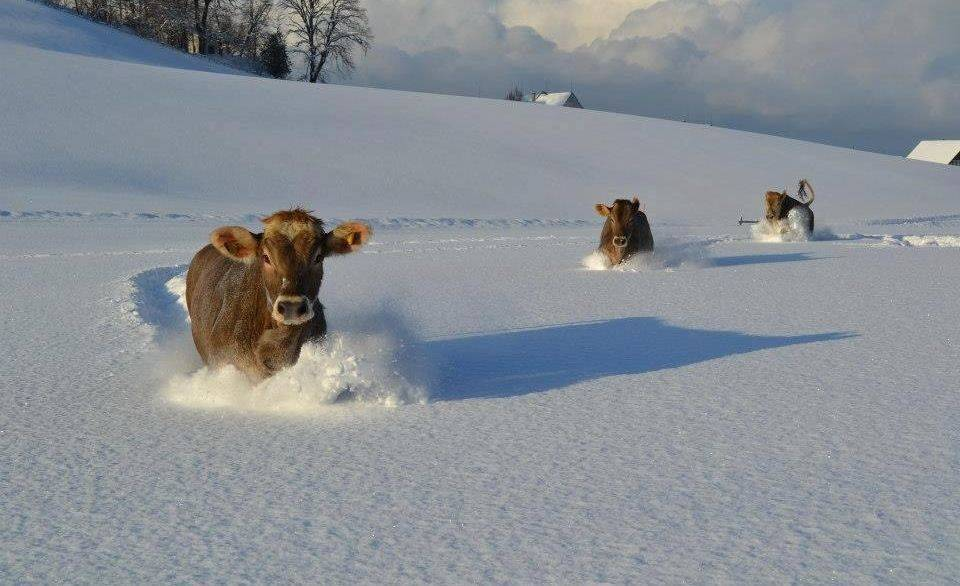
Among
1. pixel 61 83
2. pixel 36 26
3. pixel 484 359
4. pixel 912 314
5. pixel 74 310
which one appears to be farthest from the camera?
pixel 36 26

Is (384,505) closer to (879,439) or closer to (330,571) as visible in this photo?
(330,571)

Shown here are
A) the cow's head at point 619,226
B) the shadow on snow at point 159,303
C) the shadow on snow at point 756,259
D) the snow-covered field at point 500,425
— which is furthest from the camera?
the shadow on snow at point 756,259

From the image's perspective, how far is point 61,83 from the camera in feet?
92.1

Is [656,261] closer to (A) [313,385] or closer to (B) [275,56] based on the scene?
(A) [313,385]

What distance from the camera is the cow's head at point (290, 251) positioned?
4.07m

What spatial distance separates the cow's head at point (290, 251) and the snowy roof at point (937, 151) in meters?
80.3

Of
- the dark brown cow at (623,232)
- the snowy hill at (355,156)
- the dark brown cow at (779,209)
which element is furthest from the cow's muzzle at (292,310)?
the snowy hill at (355,156)

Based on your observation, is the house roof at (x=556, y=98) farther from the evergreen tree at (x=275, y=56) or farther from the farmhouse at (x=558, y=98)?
the evergreen tree at (x=275, y=56)

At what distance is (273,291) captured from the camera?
4.34m

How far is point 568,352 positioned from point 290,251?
7.22 ft

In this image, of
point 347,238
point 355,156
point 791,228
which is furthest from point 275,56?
point 347,238

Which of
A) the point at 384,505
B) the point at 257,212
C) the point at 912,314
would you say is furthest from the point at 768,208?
the point at 384,505

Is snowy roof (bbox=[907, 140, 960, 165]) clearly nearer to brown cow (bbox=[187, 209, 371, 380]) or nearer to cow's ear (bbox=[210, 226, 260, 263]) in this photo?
brown cow (bbox=[187, 209, 371, 380])

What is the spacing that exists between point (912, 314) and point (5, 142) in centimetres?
2219
